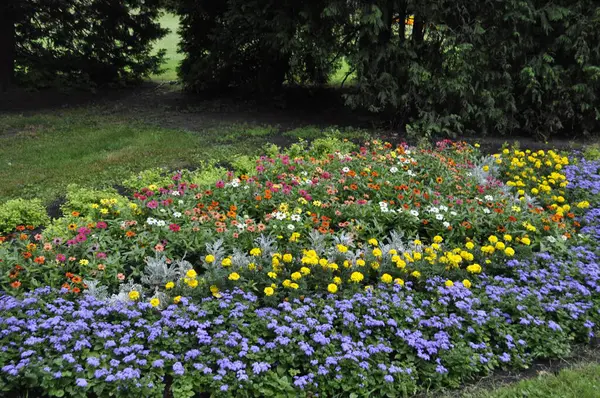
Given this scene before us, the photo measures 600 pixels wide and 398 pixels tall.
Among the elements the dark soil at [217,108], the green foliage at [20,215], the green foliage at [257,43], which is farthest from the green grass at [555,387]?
the green foliage at [257,43]

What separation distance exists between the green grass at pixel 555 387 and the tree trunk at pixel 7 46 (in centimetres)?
1133

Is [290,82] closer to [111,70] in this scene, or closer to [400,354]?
[111,70]

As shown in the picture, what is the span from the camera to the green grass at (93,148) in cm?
621

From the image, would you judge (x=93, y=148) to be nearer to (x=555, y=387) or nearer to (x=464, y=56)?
(x=464, y=56)

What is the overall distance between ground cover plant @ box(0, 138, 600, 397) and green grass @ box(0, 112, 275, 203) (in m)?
1.05

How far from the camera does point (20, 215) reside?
15.8 ft

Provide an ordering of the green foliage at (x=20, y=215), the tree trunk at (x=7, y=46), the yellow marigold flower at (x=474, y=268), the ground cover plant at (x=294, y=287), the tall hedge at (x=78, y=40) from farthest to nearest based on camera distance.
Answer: the tall hedge at (x=78, y=40) < the tree trunk at (x=7, y=46) < the green foliage at (x=20, y=215) < the yellow marigold flower at (x=474, y=268) < the ground cover plant at (x=294, y=287)

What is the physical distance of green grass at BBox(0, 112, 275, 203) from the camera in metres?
6.21

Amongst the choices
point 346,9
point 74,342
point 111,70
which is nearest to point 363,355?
point 74,342

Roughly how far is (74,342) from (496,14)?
23.4ft

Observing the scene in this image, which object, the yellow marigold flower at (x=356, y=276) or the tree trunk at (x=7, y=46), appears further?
the tree trunk at (x=7, y=46)

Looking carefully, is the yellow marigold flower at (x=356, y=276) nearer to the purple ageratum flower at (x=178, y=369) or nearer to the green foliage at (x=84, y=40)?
the purple ageratum flower at (x=178, y=369)

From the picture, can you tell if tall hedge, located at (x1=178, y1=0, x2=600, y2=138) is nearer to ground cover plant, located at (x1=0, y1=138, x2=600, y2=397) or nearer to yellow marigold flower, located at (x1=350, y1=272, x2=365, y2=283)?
ground cover plant, located at (x1=0, y1=138, x2=600, y2=397)

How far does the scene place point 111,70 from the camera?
41.0ft
